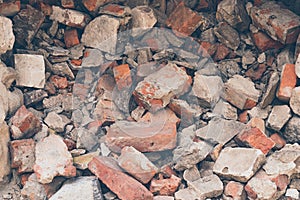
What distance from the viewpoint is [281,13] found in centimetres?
309

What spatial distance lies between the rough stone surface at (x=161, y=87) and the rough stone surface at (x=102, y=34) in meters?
0.39

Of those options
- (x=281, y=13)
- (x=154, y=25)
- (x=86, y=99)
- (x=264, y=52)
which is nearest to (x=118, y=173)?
(x=86, y=99)

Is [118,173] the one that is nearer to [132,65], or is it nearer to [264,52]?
[132,65]

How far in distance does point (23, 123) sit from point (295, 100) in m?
1.78

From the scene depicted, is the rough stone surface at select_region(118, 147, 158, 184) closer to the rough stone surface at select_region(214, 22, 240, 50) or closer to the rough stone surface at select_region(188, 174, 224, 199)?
the rough stone surface at select_region(188, 174, 224, 199)

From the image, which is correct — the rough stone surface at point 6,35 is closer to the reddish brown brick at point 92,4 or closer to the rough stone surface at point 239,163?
the reddish brown brick at point 92,4

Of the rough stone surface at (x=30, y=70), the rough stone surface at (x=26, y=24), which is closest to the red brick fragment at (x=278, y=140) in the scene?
the rough stone surface at (x=30, y=70)

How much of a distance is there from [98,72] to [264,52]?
1.24 metres

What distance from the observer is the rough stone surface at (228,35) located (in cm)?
323

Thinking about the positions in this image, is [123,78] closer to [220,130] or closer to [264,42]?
[220,130]

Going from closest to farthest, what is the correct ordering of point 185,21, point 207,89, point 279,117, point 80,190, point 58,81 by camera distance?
point 80,190, point 279,117, point 207,89, point 58,81, point 185,21

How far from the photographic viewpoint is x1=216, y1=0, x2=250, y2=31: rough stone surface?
126 inches

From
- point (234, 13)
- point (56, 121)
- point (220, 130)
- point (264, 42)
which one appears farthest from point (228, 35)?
point (56, 121)

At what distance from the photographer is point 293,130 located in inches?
112
